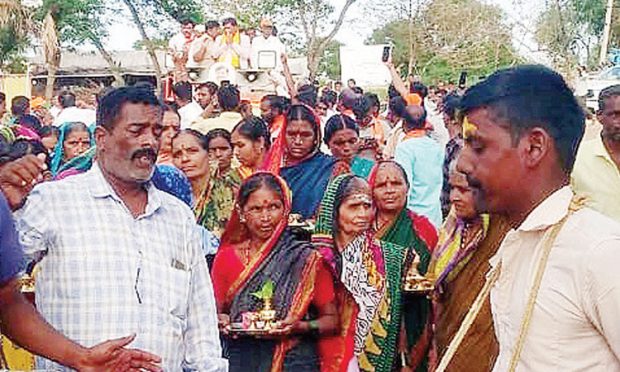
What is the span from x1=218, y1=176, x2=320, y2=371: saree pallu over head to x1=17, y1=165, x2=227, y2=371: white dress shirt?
1.24m

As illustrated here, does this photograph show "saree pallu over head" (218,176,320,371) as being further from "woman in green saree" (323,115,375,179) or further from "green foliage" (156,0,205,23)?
"green foliage" (156,0,205,23)

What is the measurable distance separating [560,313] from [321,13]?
27972 millimetres

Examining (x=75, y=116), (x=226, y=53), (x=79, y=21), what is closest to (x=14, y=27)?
(x=79, y=21)

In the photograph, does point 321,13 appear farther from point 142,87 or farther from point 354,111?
point 142,87

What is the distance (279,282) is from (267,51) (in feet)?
29.2

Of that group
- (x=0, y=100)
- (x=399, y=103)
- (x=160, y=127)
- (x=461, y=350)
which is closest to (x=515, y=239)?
(x=160, y=127)

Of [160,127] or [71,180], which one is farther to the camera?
[160,127]

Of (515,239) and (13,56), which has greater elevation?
(13,56)

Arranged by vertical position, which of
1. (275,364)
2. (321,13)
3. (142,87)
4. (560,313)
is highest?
(321,13)

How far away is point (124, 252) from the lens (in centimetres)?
294

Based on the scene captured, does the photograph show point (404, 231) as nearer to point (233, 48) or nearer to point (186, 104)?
point (186, 104)

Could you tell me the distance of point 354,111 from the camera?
9.69 m

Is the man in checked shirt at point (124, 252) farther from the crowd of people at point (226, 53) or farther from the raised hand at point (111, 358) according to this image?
the crowd of people at point (226, 53)

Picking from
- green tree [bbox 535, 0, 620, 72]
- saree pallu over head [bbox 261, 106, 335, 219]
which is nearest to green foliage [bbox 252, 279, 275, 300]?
saree pallu over head [bbox 261, 106, 335, 219]
